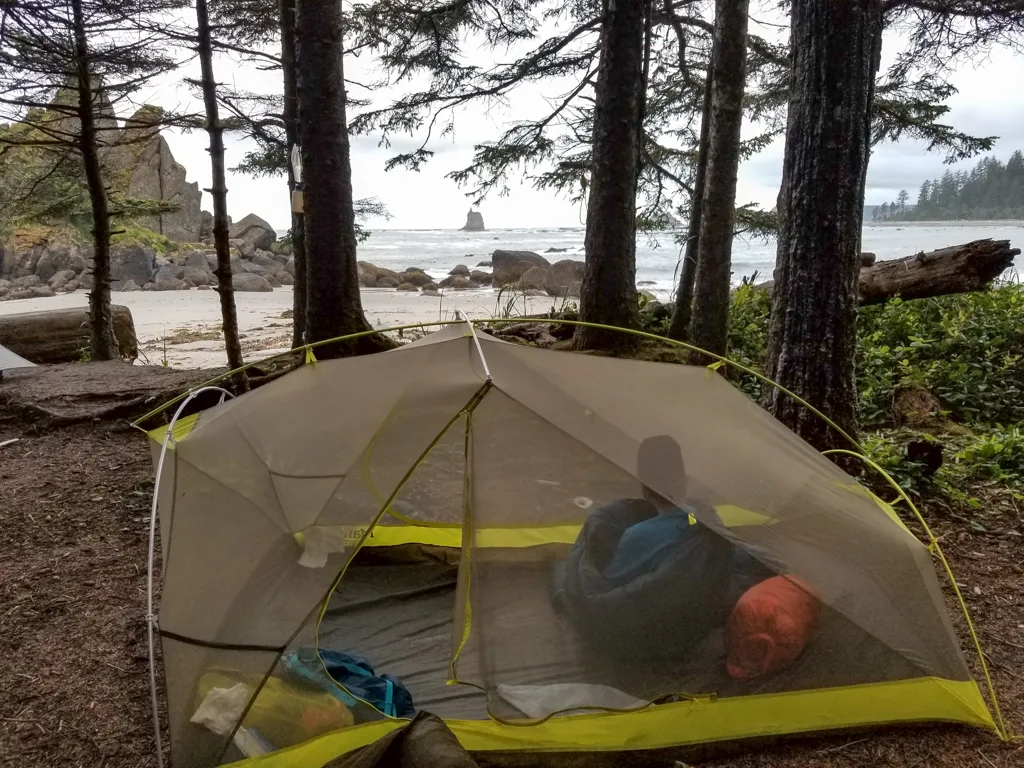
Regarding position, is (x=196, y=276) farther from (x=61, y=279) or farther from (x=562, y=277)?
(x=562, y=277)

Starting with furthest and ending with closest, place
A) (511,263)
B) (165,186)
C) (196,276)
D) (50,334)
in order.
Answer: (165,186)
(196,276)
(511,263)
(50,334)

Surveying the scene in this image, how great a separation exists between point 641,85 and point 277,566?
5.67 metres

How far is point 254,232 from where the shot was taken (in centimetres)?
3100

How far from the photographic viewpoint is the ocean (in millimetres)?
13531

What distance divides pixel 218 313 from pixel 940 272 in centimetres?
1514

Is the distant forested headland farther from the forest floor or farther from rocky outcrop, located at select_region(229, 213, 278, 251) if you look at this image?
rocky outcrop, located at select_region(229, 213, 278, 251)

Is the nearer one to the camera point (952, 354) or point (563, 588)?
point (563, 588)

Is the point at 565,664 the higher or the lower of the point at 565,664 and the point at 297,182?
the lower

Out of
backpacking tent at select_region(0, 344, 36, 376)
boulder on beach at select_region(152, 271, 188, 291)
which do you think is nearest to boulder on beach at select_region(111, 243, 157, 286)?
boulder on beach at select_region(152, 271, 188, 291)

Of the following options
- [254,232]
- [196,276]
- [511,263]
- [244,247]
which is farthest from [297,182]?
[254,232]

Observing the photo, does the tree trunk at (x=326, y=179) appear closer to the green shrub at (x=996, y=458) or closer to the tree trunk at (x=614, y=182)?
the tree trunk at (x=614, y=182)

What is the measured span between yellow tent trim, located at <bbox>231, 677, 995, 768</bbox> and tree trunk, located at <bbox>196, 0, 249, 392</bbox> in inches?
187

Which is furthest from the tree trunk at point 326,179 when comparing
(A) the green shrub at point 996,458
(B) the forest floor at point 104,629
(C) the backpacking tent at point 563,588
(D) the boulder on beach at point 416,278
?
(D) the boulder on beach at point 416,278

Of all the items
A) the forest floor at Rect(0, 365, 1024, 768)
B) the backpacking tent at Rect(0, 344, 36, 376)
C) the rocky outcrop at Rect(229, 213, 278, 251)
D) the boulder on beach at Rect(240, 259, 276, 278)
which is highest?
the rocky outcrop at Rect(229, 213, 278, 251)
